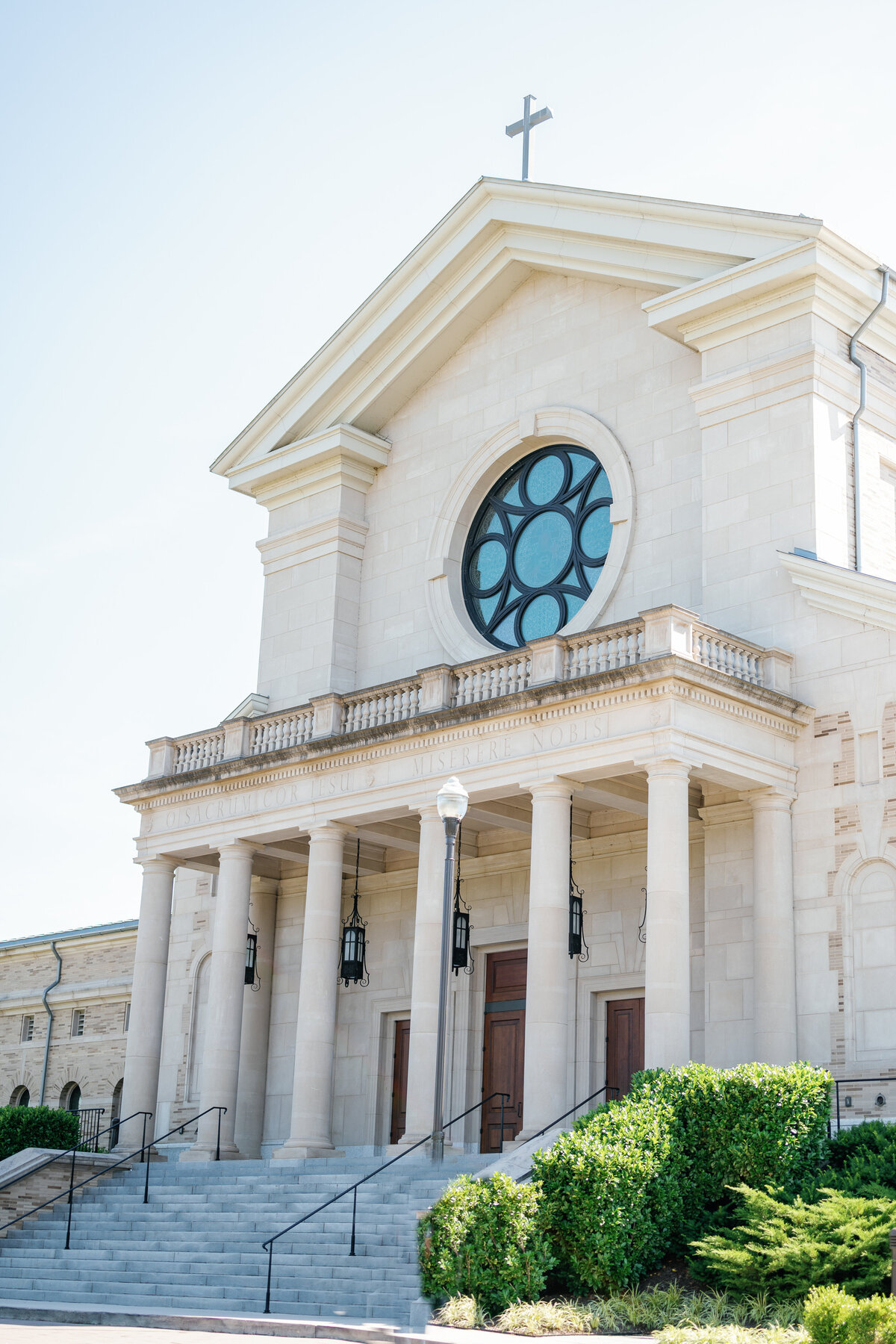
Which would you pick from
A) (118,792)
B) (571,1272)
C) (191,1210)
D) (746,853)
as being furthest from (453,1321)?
(118,792)

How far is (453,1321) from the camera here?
16172 mm

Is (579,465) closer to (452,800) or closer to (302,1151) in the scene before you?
(452,800)

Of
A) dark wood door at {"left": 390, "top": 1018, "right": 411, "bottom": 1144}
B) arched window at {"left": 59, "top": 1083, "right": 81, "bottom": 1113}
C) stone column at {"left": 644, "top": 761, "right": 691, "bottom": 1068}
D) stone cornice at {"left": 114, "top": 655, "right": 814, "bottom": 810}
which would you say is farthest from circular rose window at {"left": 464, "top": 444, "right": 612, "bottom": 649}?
arched window at {"left": 59, "top": 1083, "right": 81, "bottom": 1113}

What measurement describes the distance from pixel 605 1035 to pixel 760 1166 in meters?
7.61

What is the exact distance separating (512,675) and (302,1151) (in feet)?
24.9

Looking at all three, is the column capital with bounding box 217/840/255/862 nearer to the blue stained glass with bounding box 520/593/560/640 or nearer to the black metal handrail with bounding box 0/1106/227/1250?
the black metal handrail with bounding box 0/1106/227/1250

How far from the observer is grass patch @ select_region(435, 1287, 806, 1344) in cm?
1517

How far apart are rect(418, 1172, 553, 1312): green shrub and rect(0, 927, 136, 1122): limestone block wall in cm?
2131

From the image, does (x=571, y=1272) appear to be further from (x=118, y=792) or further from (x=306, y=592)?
(x=306, y=592)

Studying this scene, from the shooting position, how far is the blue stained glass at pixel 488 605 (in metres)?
29.5

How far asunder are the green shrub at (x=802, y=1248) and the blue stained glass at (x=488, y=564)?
14653mm

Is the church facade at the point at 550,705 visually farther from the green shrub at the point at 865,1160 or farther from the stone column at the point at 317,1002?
the green shrub at the point at 865,1160

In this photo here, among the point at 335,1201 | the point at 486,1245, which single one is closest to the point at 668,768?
the point at 335,1201

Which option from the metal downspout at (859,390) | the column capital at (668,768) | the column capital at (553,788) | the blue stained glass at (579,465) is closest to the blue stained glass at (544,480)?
the blue stained glass at (579,465)
